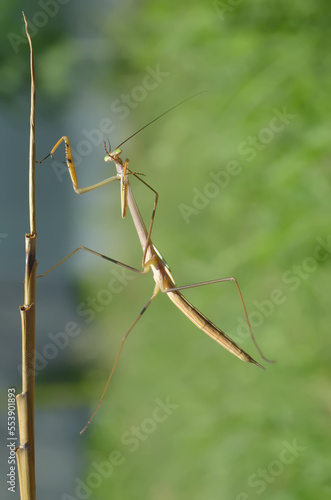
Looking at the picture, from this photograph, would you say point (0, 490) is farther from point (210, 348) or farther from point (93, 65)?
point (93, 65)

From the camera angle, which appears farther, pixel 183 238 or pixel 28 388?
pixel 183 238

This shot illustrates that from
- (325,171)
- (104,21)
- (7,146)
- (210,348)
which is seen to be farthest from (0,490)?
(104,21)

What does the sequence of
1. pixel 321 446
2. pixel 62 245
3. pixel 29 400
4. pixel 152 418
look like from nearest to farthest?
pixel 29 400, pixel 321 446, pixel 152 418, pixel 62 245

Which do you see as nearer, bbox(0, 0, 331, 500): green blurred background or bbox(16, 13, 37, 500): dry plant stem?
bbox(16, 13, 37, 500): dry plant stem

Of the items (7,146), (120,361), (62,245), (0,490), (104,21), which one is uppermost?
(104,21)

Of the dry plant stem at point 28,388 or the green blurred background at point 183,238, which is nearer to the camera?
the dry plant stem at point 28,388

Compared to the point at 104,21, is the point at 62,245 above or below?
below

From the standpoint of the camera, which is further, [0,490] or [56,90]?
[56,90]

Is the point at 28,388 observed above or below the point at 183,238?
below
